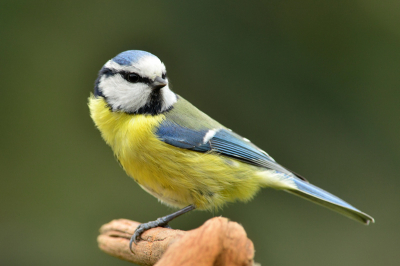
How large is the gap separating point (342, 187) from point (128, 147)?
1996mm

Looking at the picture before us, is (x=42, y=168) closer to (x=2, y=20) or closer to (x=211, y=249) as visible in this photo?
(x=2, y=20)

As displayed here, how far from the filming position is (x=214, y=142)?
6.18ft

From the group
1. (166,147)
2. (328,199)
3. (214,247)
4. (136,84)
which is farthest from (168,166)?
(328,199)

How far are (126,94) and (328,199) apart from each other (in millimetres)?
1037

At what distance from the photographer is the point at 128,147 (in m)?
1.74

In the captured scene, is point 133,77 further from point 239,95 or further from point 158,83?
point 239,95

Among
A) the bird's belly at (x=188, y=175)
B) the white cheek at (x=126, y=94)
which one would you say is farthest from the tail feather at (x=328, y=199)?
the white cheek at (x=126, y=94)

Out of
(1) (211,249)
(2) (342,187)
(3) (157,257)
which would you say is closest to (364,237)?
(2) (342,187)

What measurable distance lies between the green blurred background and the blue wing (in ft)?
3.65

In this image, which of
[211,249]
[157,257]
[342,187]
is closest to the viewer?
[211,249]

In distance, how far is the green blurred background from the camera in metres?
3.08

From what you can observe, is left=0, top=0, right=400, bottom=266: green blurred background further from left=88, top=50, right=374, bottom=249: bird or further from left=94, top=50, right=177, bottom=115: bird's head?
left=94, top=50, right=177, bottom=115: bird's head

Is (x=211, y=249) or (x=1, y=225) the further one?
(x=1, y=225)

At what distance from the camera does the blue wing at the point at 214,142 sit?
5.83ft
